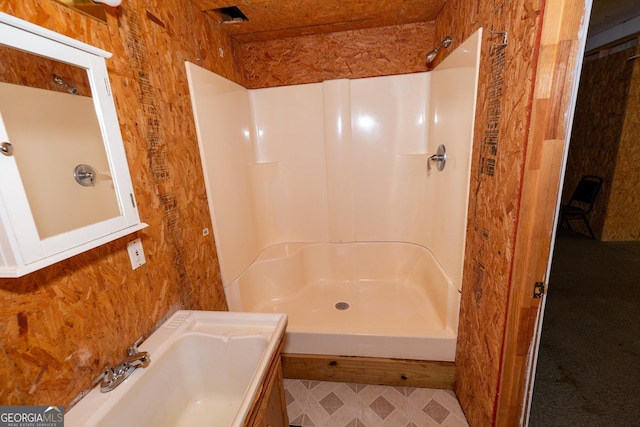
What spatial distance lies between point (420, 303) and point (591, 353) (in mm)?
1123

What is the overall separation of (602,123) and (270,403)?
16.6 feet

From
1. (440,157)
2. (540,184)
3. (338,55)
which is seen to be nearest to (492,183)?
(540,184)

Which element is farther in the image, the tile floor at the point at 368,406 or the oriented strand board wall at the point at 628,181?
the oriented strand board wall at the point at 628,181

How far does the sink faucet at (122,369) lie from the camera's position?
89cm

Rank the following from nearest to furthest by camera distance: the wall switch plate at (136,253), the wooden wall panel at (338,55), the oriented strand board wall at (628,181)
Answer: the wall switch plate at (136,253) < the wooden wall panel at (338,55) < the oriented strand board wall at (628,181)

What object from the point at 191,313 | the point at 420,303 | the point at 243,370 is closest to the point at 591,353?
the point at 420,303

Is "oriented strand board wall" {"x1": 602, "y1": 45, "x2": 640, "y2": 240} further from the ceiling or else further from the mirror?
the mirror

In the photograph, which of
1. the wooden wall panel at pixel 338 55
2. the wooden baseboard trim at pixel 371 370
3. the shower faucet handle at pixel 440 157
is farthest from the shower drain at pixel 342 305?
the wooden wall panel at pixel 338 55

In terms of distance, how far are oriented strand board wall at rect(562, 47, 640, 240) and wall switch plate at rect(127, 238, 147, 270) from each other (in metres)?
5.11

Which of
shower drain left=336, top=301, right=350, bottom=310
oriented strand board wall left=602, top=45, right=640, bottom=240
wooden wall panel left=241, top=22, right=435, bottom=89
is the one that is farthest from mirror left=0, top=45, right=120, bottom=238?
oriented strand board wall left=602, top=45, right=640, bottom=240

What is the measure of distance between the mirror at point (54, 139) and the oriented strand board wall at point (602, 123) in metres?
5.14

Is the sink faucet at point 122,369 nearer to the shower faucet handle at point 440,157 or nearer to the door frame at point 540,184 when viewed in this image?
the door frame at point 540,184

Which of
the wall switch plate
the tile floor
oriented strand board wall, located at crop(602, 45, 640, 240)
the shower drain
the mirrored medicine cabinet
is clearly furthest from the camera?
oriented strand board wall, located at crop(602, 45, 640, 240)

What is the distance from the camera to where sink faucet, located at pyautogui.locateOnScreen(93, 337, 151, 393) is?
89 cm
